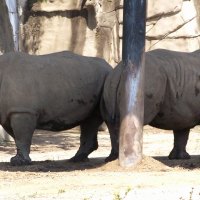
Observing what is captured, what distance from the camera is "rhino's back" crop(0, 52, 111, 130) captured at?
11969 millimetres

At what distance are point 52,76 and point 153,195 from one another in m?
4.47

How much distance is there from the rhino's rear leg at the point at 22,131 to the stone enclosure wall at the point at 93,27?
37.2 feet

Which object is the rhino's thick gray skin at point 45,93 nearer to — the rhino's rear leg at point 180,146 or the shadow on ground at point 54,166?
the shadow on ground at point 54,166

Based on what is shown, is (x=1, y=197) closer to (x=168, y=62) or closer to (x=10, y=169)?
(x=10, y=169)

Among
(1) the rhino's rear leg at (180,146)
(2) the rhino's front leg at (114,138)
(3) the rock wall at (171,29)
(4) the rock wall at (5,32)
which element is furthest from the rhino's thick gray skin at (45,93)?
(3) the rock wall at (171,29)

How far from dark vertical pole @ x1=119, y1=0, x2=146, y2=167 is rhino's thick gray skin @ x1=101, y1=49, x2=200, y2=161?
1.22 ft

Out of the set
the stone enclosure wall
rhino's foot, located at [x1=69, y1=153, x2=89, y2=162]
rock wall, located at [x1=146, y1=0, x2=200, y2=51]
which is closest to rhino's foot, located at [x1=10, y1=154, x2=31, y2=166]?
rhino's foot, located at [x1=69, y1=153, x2=89, y2=162]

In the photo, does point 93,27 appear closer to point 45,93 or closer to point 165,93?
point 45,93

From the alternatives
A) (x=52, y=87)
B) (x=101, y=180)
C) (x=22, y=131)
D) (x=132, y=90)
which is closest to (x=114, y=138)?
(x=132, y=90)

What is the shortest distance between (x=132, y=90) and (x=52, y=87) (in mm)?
1671

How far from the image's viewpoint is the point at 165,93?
459 inches

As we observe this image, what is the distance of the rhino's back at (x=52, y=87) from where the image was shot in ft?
39.3

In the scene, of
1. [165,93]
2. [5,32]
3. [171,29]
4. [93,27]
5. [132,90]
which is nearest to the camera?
[132,90]

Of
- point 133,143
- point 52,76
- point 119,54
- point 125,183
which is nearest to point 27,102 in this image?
point 52,76
